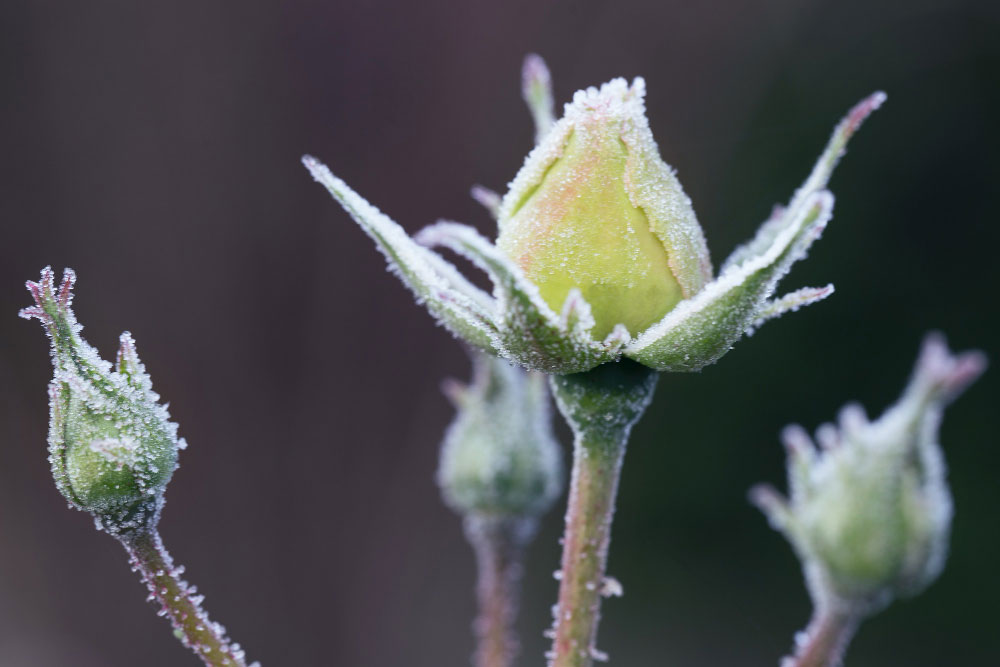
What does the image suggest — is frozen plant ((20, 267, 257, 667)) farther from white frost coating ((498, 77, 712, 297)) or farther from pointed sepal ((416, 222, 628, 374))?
white frost coating ((498, 77, 712, 297))

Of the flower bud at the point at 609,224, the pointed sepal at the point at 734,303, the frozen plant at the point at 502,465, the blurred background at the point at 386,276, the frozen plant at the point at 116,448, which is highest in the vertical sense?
the blurred background at the point at 386,276

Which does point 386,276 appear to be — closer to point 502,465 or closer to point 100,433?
point 502,465

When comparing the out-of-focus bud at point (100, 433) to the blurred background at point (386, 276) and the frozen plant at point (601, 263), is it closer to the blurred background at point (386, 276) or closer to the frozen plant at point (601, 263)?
the frozen plant at point (601, 263)

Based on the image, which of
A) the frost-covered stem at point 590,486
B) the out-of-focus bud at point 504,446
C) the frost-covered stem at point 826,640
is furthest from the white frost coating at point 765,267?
the out-of-focus bud at point 504,446

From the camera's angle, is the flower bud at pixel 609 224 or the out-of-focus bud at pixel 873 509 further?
the out-of-focus bud at pixel 873 509

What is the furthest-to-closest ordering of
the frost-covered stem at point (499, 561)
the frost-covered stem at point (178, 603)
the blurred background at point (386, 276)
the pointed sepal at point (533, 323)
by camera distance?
the blurred background at point (386, 276) < the frost-covered stem at point (499, 561) < the frost-covered stem at point (178, 603) < the pointed sepal at point (533, 323)

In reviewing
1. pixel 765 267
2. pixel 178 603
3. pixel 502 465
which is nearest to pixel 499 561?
pixel 502 465

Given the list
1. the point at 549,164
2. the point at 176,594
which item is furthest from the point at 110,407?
the point at 549,164
